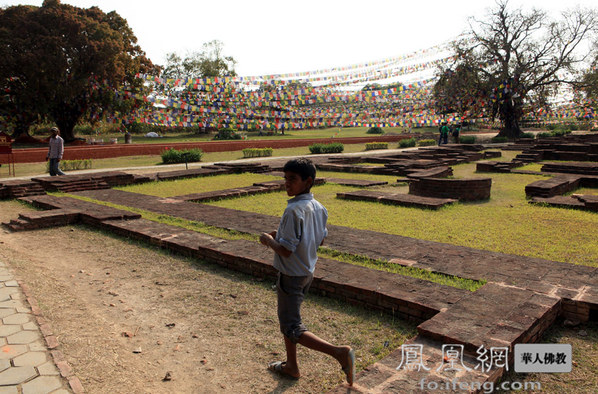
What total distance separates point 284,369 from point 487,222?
4.80 metres

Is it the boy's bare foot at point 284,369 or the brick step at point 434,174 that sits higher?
the brick step at point 434,174

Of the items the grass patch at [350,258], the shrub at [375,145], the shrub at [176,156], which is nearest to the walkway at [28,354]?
the grass patch at [350,258]

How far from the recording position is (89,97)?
2372 cm

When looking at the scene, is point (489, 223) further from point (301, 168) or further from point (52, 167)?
point (52, 167)

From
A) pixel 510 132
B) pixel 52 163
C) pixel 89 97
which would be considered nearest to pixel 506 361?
pixel 52 163

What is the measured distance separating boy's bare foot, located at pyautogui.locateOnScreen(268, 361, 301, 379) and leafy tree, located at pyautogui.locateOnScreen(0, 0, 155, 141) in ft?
74.3

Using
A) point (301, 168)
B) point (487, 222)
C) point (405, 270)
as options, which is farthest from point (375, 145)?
point (301, 168)

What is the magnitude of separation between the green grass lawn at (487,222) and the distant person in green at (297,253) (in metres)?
3.29

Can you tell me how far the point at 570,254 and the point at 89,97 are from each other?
79.9 ft

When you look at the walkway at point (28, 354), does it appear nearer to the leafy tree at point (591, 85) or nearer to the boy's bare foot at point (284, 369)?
the boy's bare foot at point (284, 369)

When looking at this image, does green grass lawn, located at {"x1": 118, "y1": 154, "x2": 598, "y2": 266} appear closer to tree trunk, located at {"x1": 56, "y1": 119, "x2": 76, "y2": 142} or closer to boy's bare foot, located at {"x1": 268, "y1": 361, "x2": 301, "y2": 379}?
boy's bare foot, located at {"x1": 268, "y1": 361, "x2": 301, "y2": 379}

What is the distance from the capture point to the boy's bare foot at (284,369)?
8.39ft

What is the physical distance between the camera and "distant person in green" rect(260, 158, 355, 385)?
7.77ft

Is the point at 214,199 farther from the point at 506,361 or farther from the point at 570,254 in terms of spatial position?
the point at 506,361
